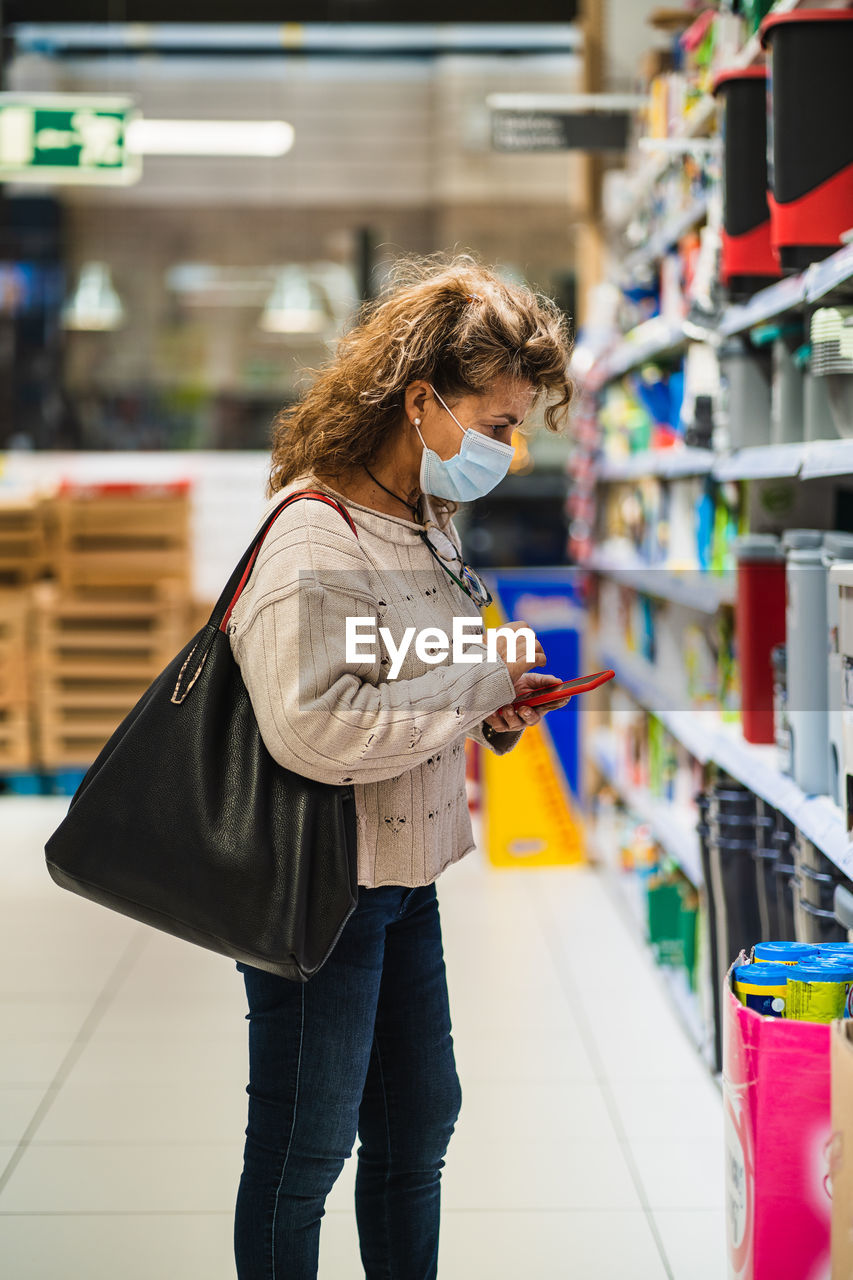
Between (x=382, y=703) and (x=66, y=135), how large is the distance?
4.78 m

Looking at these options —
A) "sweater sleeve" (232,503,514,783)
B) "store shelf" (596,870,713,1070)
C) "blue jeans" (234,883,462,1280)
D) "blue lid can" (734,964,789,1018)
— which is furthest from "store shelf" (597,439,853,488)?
"store shelf" (596,870,713,1070)

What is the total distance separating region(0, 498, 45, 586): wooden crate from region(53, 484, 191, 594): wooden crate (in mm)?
103

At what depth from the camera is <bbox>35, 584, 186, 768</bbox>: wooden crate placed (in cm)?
642

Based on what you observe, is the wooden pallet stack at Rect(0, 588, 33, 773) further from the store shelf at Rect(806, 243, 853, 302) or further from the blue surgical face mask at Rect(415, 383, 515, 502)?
the blue surgical face mask at Rect(415, 383, 515, 502)

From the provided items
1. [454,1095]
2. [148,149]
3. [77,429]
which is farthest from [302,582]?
[148,149]

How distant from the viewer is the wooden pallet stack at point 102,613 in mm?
6430

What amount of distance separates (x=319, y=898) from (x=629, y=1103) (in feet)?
5.96

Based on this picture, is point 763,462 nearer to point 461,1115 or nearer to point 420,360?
point 420,360

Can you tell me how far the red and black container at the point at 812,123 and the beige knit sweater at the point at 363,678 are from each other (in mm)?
1005

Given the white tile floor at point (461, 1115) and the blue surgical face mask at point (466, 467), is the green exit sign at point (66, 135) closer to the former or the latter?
the white tile floor at point (461, 1115)

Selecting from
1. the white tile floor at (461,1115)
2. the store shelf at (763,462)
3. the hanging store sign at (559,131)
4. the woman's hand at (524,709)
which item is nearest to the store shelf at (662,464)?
the store shelf at (763,462)

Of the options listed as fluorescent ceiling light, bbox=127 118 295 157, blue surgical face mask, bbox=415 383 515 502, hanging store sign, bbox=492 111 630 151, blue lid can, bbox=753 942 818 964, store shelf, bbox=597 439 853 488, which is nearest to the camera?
blue surgical face mask, bbox=415 383 515 502

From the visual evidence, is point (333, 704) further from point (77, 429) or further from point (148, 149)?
point (148, 149)

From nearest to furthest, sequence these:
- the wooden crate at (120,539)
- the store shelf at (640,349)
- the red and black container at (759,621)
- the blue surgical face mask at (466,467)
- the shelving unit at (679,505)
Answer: the blue surgical face mask at (466,467), the shelving unit at (679,505), the red and black container at (759,621), the store shelf at (640,349), the wooden crate at (120,539)
